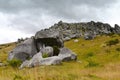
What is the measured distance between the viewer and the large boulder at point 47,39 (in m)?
63.3

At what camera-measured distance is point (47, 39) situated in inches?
2517

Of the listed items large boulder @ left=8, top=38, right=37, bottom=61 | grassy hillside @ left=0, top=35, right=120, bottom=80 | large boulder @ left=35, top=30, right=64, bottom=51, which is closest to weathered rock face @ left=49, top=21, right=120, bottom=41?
grassy hillside @ left=0, top=35, right=120, bottom=80

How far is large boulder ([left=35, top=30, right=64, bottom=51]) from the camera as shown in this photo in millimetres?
63312

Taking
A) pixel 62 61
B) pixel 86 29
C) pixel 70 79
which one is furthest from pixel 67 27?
pixel 70 79

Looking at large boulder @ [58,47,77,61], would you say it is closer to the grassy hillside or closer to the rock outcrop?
the rock outcrop

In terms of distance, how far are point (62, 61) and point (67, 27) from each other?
128908 mm

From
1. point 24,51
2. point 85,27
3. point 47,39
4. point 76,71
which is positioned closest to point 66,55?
point 24,51

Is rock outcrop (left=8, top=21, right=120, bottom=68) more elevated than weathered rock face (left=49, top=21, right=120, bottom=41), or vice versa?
weathered rock face (left=49, top=21, right=120, bottom=41)

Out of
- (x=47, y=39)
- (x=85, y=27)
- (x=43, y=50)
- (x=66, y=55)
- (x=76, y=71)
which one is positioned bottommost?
(x=76, y=71)

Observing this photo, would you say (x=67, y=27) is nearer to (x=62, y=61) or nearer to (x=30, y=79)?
(x=62, y=61)

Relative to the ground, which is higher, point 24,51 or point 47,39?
point 47,39

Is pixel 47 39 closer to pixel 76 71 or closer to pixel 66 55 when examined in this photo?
pixel 66 55

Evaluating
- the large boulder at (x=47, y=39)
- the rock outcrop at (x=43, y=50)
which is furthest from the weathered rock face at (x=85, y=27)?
the rock outcrop at (x=43, y=50)

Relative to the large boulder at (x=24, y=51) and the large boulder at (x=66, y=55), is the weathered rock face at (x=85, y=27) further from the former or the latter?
the large boulder at (x=66, y=55)
